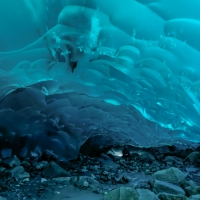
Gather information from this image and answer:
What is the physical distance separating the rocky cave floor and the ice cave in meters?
0.31

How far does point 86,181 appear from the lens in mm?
3773

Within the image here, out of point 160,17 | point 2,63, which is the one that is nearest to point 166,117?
point 160,17

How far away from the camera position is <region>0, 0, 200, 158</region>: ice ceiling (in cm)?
351

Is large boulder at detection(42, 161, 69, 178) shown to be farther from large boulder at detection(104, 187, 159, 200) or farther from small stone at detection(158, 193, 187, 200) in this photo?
small stone at detection(158, 193, 187, 200)

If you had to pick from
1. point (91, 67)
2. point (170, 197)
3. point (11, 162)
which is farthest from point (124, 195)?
point (11, 162)

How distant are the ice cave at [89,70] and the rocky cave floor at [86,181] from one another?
311mm

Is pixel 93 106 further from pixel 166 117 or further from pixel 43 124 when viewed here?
pixel 166 117

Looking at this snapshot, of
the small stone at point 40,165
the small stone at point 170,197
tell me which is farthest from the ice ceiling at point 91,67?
the small stone at point 170,197

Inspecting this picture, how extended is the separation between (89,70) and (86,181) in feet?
6.91

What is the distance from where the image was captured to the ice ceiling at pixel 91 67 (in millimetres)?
3506

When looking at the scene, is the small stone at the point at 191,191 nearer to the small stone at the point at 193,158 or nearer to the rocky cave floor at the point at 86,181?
the rocky cave floor at the point at 86,181

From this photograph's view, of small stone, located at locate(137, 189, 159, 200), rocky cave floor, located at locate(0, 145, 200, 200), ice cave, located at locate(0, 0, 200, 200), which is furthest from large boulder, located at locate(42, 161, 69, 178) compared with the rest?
small stone, located at locate(137, 189, 159, 200)

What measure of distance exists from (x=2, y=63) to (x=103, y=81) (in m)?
2.06

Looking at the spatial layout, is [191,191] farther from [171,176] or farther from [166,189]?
[171,176]
